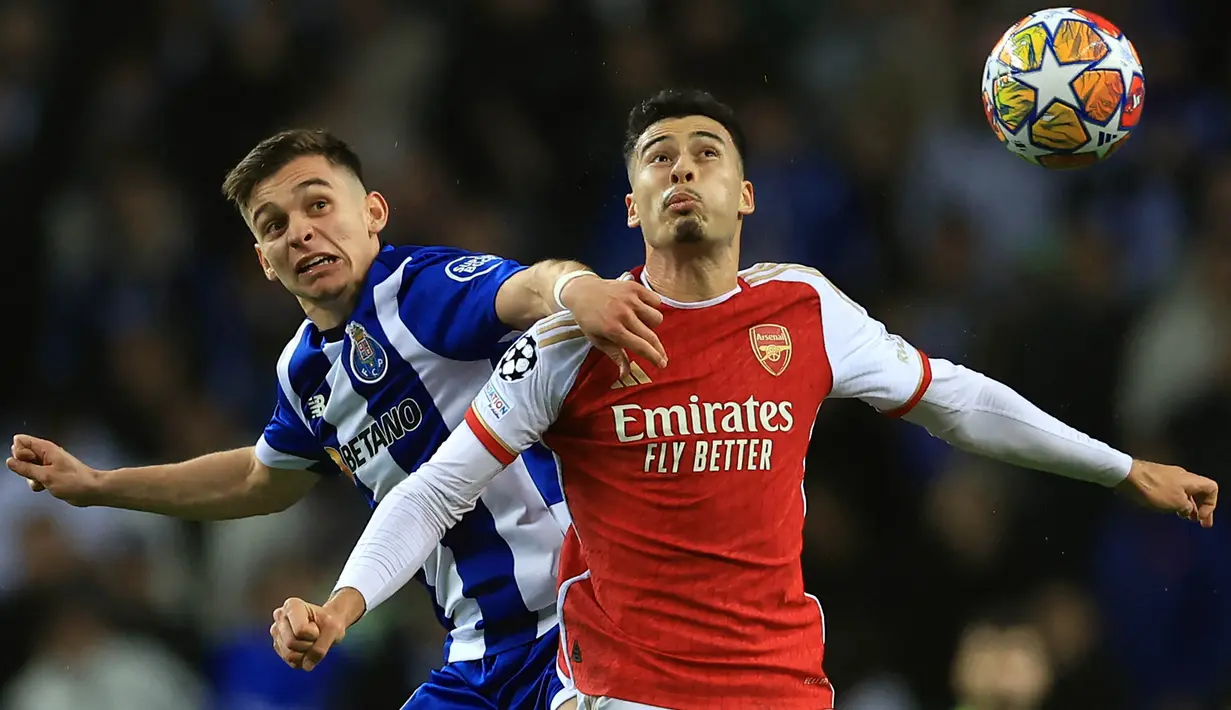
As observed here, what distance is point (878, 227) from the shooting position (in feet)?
23.7

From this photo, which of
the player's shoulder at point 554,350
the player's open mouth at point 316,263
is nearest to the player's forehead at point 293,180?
the player's open mouth at point 316,263

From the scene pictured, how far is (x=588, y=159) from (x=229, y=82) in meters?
1.89

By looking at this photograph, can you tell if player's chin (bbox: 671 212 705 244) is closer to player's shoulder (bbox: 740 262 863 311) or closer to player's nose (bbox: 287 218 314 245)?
player's shoulder (bbox: 740 262 863 311)

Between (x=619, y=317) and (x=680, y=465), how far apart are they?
384mm

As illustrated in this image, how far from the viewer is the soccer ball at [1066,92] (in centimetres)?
453

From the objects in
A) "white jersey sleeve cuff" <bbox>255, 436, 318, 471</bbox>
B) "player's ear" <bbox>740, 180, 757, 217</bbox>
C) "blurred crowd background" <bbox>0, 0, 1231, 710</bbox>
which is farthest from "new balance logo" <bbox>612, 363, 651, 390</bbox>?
"blurred crowd background" <bbox>0, 0, 1231, 710</bbox>

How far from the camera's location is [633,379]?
11.0ft

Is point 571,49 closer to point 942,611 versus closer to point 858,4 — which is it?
point 858,4

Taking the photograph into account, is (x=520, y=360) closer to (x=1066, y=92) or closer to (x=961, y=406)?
(x=961, y=406)

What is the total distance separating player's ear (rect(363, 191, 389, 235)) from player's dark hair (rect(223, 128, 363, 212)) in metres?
0.11

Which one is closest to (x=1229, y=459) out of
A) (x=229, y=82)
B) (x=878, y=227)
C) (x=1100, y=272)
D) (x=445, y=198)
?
(x=1100, y=272)

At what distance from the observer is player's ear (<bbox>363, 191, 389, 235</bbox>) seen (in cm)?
410

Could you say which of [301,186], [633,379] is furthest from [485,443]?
[301,186]

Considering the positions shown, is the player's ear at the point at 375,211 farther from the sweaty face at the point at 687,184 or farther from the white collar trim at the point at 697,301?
the white collar trim at the point at 697,301
